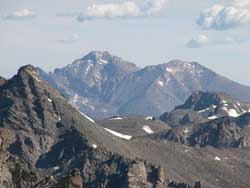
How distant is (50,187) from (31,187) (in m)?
10.6

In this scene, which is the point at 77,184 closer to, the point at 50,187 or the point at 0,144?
the point at 50,187

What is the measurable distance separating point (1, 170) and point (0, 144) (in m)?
31.4

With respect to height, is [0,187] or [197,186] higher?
[0,187]

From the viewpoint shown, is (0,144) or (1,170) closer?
(1,170)

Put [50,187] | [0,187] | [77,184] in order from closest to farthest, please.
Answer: [0,187]
[77,184]
[50,187]

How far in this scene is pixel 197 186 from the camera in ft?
479

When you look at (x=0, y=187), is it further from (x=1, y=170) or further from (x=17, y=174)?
(x=17, y=174)

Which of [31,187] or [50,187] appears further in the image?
[31,187]

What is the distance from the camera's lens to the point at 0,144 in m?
155

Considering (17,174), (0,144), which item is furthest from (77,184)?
(0,144)

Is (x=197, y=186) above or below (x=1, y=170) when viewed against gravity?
below

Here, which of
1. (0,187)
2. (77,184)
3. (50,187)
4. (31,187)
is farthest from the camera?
(31,187)

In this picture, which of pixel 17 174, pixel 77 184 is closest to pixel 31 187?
pixel 17 174

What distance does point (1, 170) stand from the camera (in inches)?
4894
